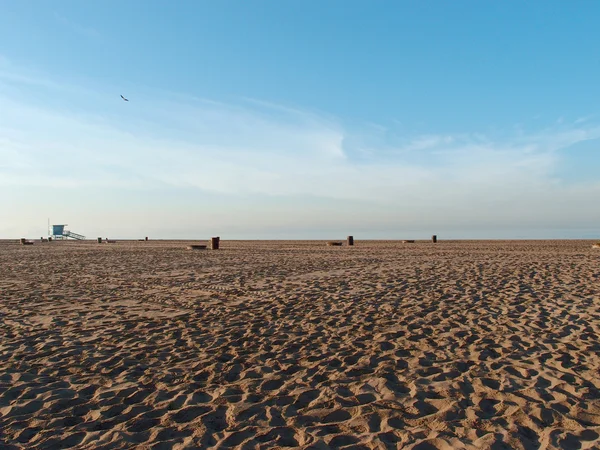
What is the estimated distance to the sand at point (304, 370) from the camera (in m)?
3.84

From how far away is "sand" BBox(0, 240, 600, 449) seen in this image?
3.84m

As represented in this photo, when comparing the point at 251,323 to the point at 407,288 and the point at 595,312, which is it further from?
the point at 595,312

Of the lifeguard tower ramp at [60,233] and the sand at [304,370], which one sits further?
the lifeguard tower ramp at [60,233]

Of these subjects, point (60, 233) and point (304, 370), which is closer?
point (304, 370)

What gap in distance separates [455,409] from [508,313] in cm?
478

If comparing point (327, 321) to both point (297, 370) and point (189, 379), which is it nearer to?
point (297, 370)

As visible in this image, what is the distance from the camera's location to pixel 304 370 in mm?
5379

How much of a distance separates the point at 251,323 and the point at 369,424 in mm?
4125

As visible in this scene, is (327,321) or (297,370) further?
(327,321)

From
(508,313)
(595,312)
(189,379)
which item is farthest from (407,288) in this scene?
(189,379)

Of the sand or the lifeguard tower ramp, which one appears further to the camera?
the lifeguard tower ramp

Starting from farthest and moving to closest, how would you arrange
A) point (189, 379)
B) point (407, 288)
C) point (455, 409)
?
point (407, 288)
point (189, 379)
point (455, 409)

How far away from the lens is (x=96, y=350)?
6250 mm

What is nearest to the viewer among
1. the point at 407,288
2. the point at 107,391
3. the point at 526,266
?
the point at 107,391
